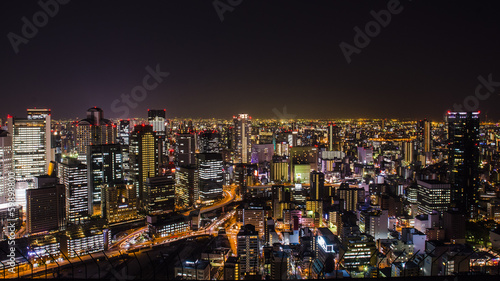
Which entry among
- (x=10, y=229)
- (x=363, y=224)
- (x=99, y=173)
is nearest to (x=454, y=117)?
(x=363, y=224)

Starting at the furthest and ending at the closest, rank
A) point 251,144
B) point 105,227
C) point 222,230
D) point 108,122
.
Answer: point 251,144
point 108,122
point 222,230
point 105,227

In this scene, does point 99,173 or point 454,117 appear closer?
point 454,117

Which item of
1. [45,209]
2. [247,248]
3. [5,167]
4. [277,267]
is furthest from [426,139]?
[5,167]

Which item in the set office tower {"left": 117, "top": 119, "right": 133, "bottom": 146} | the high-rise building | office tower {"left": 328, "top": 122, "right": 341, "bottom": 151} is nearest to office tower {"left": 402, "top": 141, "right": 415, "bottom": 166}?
office tower {"left": 328, "top": 122, "right": 341, "bottom": 151}

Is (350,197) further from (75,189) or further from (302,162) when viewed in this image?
(75,189)

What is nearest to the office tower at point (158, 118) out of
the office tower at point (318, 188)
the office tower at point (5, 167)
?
the office tower at point (5, 167)

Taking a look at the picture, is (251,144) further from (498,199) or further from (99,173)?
(498,199)

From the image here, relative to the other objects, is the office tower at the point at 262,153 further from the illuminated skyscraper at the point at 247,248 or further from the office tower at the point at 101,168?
the illuminated skyscraper at the point at 247,248

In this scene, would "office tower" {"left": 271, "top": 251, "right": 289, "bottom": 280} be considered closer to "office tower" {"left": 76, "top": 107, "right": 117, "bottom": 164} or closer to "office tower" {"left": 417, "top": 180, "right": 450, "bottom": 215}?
"office tower" {"left": 417, "top": 180, "right": 450, "bottom": 215}
